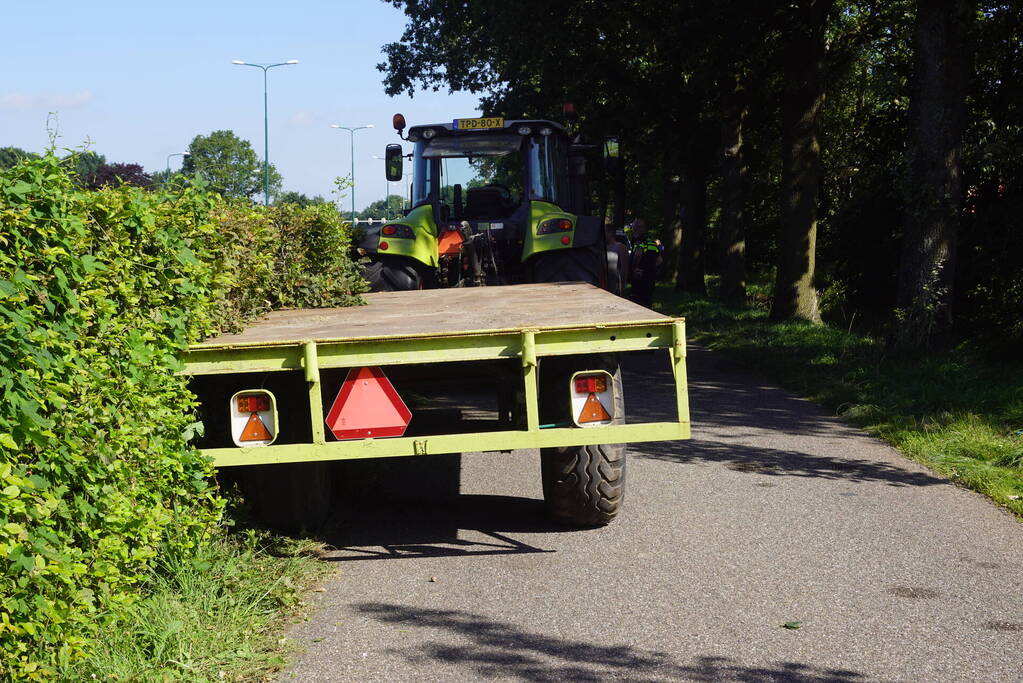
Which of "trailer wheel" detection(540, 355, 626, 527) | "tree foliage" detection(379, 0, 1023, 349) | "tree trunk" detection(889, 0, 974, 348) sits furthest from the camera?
"tree foliage" detection(379, 0, 1023, 349)

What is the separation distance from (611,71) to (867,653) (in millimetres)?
19224

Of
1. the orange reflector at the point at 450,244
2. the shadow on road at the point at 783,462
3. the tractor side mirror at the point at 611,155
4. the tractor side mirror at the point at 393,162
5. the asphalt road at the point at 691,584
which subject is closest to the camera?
the asphalt road at the point at 691,584

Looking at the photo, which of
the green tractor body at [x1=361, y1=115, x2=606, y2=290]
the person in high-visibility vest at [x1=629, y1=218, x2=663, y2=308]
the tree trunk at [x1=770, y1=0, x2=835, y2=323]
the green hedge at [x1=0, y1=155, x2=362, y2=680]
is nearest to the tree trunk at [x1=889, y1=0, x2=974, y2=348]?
Answer: the green tractor body at [x1=361, y1=115, x2=606, y2=290]

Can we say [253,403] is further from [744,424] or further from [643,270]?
[643,270]

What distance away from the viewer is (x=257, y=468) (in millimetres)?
6199

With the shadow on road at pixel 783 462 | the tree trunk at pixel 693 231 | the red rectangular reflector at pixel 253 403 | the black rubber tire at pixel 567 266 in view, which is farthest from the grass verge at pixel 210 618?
the tree trunk at pixel 693 231

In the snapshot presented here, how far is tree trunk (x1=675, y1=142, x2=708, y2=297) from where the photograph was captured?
91.2 ft

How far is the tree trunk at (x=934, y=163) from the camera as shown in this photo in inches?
518

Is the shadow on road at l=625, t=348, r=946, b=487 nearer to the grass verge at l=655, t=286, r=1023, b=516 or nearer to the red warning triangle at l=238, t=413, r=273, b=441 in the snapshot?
the grass verge at l=655, t=286, r=1023, b=516

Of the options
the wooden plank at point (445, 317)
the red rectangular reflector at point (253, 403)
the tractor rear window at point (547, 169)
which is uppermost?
the tractor rear window at point (547, 169)

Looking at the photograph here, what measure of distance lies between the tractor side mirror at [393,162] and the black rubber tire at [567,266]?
1982mm

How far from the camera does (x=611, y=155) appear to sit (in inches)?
480

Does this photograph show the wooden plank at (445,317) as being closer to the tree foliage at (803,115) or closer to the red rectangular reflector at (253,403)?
the red rectangular reflector at (253,403)

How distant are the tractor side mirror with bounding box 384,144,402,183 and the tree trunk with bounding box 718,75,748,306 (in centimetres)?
1015
